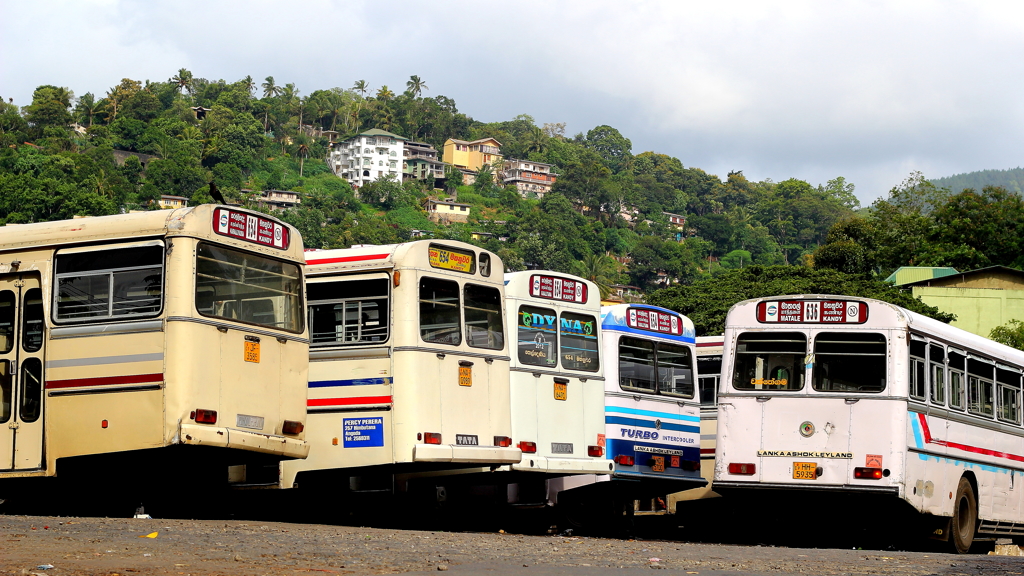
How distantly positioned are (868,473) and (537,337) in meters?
4.55

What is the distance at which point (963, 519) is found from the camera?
16.5 metres

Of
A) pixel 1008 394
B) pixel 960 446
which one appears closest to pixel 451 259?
pixel 960 446

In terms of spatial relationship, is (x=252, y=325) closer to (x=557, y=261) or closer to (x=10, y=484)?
(x=10, y=484)

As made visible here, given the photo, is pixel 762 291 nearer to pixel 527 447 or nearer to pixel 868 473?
pixel 868 473

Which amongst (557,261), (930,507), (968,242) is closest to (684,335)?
(930,507)

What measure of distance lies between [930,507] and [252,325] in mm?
8798

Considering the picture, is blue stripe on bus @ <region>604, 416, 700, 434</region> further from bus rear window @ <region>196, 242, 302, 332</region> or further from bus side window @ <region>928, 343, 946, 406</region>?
bus rear window @ <region>196, 242, 302, 332</region>

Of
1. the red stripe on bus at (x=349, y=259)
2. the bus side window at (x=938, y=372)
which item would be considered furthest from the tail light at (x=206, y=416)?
the bus side window at (x=938, y=372)

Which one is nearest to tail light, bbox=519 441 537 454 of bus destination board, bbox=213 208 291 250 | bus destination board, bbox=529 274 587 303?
bus destination board, bbox=529 274 587 303

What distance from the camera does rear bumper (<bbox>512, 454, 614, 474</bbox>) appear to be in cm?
1558

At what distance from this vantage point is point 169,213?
41.8 feet

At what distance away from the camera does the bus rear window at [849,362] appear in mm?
15227

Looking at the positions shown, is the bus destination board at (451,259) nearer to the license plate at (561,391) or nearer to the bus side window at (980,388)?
the license plate at (561,391)

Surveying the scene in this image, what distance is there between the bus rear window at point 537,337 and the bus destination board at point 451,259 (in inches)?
50.1
